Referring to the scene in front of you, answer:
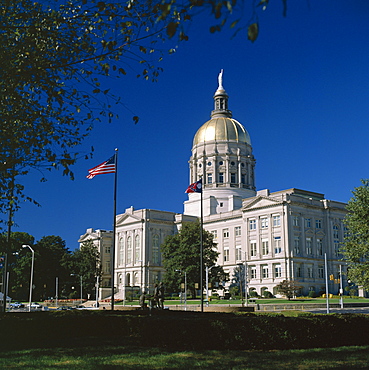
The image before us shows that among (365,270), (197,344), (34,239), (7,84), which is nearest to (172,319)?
(197,344)

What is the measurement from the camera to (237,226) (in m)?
110

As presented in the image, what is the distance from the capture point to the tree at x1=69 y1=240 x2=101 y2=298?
365 feet

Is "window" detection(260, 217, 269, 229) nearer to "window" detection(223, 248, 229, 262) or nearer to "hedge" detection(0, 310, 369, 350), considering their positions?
"window" detection(223, 248, 229, 262)

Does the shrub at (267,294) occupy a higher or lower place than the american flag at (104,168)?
lower

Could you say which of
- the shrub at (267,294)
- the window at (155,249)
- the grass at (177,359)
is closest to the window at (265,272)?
the shrub at (267,294)

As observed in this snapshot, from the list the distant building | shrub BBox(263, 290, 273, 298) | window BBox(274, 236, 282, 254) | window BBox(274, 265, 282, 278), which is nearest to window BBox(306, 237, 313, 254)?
window BBox(274, 236, 282, 254)

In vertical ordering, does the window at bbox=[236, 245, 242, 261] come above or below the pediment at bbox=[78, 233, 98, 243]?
below

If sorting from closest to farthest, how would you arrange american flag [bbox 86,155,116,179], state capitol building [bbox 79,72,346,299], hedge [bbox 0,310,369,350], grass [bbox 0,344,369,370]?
grass [bbox 0,344,369,370] → hedge [bbox 0,310,369,350] → american flag [bbox 86,155,116,179] → state capitol building [bbox 79,72,346,299]

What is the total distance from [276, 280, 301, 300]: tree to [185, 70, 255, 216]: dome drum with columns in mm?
36381

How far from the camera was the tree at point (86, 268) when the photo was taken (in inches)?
4382

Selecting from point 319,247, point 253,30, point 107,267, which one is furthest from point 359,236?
point 107,267

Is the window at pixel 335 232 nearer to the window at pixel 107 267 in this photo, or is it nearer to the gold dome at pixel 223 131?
the gold dome at pixel 223 131

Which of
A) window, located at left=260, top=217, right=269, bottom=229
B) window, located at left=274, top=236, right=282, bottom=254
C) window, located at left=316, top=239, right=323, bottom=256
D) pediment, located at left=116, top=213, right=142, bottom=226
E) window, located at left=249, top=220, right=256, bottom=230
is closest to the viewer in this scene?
window, located at left=274, top=236, right=282, bottom=254

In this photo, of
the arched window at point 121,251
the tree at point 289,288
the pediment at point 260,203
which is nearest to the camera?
the tree at point 289,288
